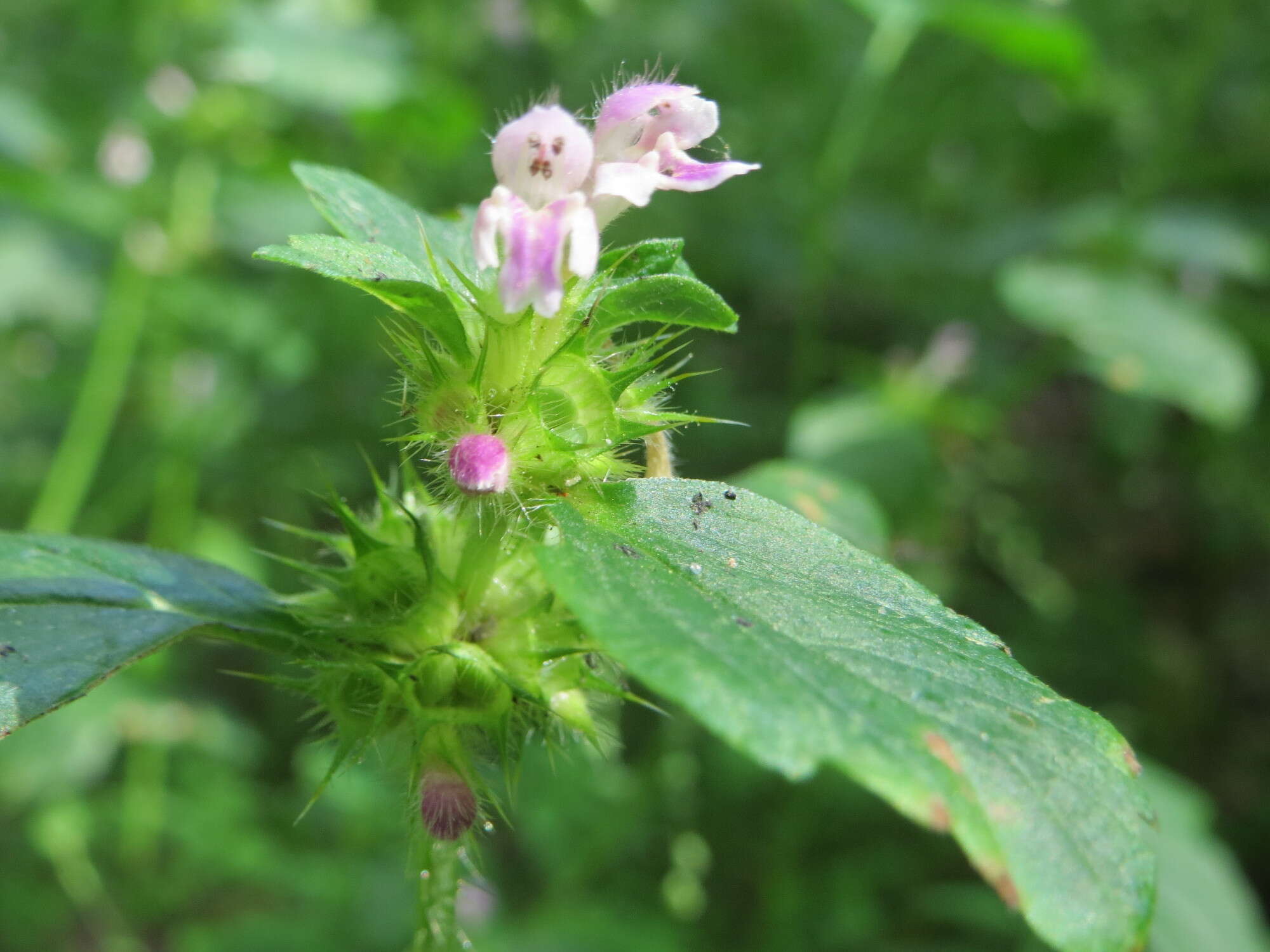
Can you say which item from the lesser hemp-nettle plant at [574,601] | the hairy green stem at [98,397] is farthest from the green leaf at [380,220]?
the hairy green stem at [98,397]

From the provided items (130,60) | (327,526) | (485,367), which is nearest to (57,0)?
(130,60)

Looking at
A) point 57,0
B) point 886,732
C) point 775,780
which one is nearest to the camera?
point 886,732

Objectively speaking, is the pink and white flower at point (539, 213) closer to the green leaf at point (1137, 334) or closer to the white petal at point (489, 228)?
the white petal at point (489, 228)

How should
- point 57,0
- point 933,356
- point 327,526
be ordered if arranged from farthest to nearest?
1. point 57,0
2. point 327,526
3. point 933,356

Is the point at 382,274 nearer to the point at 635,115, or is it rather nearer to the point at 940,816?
the point at 635,115

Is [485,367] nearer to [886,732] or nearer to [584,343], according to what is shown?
[584,343]

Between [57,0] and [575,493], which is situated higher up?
[57,0]
